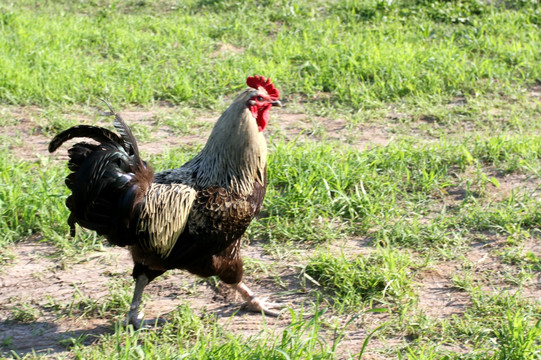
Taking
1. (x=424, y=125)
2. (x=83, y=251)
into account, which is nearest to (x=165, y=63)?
(x=424, y=125)

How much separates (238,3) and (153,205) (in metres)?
6.10

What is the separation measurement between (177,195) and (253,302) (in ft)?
2.69

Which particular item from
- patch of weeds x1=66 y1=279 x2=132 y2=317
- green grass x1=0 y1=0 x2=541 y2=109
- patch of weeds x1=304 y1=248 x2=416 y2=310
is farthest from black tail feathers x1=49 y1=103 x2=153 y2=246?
green grass x1=0 y1=0 x2=541 y2=109

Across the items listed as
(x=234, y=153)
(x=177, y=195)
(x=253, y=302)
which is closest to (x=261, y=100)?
(x=234, y=153)

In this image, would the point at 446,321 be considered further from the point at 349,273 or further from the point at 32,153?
the point at 32,153

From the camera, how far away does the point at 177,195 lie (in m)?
3.37

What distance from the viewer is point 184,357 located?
305 cm

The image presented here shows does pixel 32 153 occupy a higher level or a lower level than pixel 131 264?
higher

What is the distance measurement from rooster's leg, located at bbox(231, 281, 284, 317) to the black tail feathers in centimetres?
75

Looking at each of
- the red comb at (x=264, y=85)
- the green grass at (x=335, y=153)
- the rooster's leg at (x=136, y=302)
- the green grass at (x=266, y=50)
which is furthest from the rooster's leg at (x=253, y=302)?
the green grass at (x=266, y=50)

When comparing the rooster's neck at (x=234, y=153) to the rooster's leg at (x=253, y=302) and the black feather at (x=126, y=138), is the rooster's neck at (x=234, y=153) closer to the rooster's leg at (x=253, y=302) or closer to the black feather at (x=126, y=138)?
the black feather at (x=126, y=138)

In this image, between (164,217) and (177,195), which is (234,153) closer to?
(177,195)

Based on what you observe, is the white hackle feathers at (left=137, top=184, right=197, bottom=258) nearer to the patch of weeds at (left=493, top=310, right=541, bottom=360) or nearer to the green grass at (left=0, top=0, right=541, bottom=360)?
the green grass at (left=0, top=0, right=541, bottom=360)

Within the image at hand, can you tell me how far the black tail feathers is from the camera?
10.4ft
